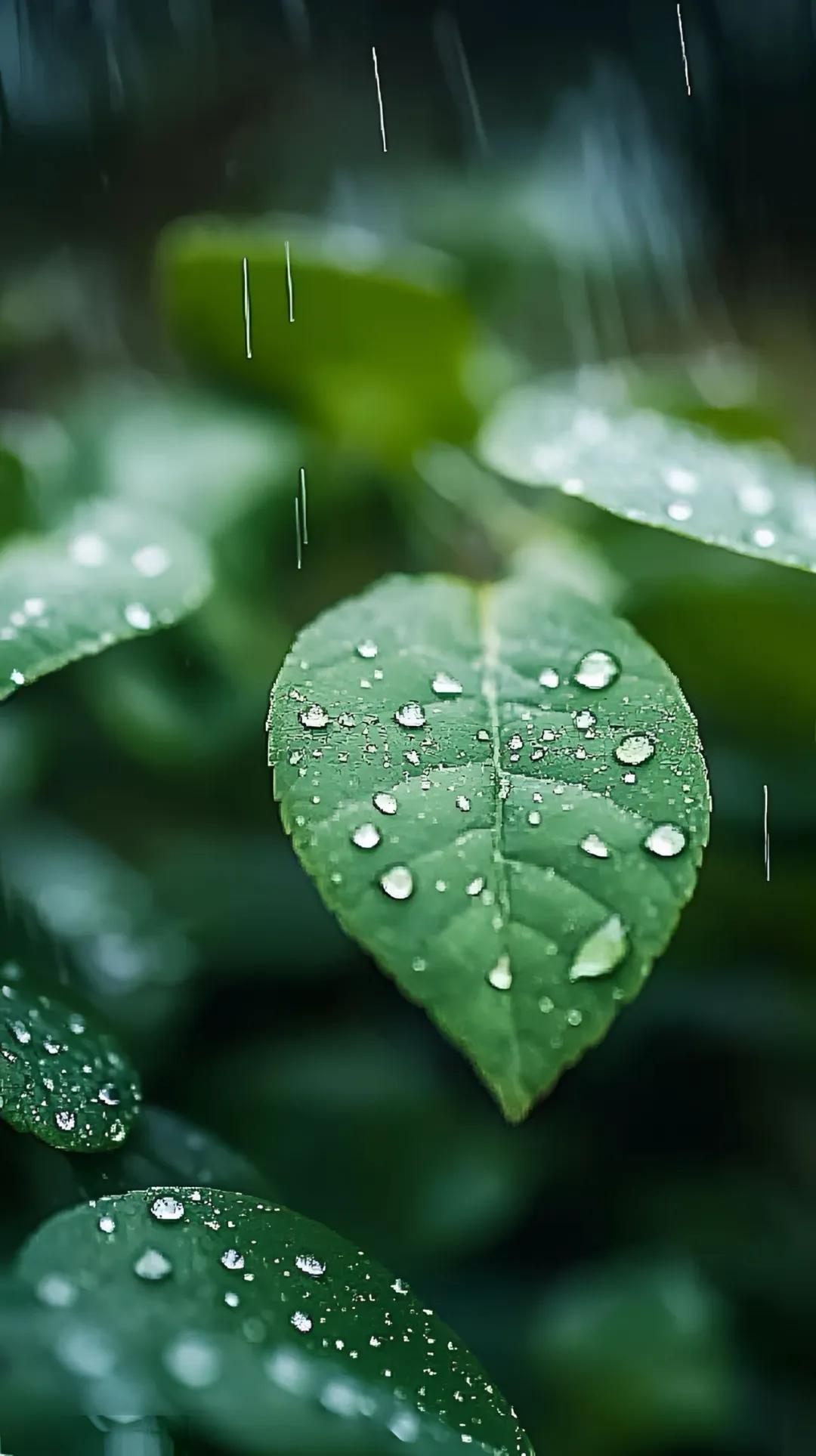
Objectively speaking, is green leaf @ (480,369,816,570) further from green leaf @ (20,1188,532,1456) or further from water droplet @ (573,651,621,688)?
green leaf @ (20,1188,532,1456)

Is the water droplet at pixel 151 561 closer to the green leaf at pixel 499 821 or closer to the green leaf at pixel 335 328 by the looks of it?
the green leaf at pixel 499 821

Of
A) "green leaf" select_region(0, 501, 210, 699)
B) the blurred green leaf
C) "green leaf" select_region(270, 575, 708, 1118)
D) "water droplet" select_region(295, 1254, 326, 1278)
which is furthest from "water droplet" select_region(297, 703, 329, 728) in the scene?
the blurred green leaf

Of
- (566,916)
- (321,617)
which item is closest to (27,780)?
(321,617)

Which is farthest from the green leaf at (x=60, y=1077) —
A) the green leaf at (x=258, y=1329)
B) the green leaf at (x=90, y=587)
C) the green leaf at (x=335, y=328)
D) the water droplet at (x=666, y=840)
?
the green leaf at (x=335, y=328)

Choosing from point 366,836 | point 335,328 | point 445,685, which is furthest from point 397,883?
point 335,328

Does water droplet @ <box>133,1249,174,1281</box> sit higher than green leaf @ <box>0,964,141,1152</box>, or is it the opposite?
green leaf @ <box>0,964,141,1152</box>

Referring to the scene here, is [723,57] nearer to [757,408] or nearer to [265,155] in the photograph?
[265,155]
